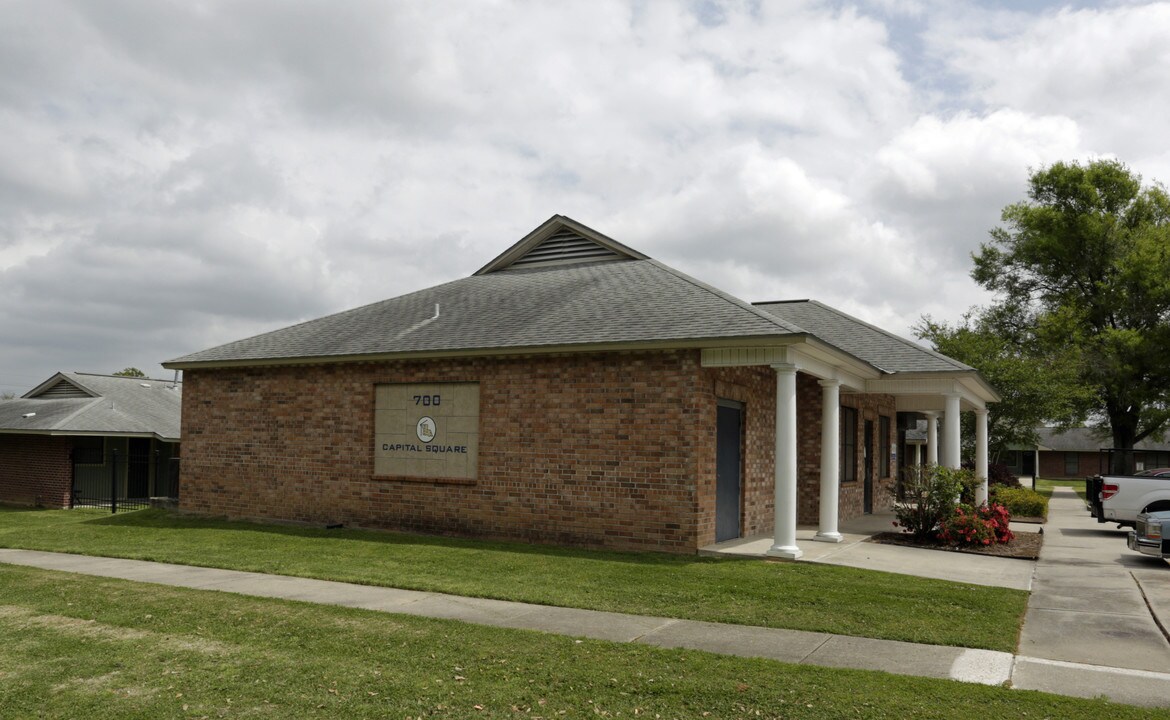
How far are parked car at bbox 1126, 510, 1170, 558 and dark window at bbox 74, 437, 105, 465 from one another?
2537cm

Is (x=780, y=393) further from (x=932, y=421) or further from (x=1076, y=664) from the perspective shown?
(x=932, y=421)

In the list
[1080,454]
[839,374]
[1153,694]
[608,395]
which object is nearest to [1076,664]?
[1153,694]

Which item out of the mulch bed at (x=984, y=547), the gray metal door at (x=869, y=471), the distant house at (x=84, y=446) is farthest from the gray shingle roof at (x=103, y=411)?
the mulch bed at (x=984, y=547)

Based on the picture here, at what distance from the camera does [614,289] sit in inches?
674

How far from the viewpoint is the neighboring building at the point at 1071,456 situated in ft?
215

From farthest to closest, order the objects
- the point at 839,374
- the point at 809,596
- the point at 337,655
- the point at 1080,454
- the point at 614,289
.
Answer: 1. the point at 1080,454
2. the point at 614,289
3. the point at 839,374
4. the point at 809,596
5. the point at 337,655

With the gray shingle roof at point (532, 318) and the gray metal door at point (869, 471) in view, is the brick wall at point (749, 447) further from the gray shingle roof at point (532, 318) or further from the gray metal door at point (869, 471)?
the gray metal door at point (869, 471)

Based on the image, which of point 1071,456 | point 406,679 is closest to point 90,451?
point 406,679

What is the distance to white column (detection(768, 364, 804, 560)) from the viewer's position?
13.0 m

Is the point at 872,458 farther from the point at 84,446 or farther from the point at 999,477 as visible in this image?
the point at 84,446

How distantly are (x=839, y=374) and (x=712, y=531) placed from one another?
158 inches

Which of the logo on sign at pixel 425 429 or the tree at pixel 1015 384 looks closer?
the logo on sign at pixel 425 429

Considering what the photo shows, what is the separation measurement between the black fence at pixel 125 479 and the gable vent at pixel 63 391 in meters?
2.91

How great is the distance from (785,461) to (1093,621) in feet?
15.1
